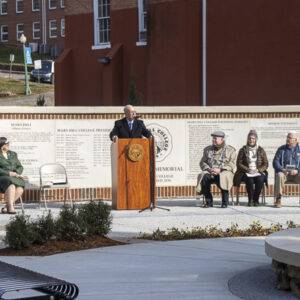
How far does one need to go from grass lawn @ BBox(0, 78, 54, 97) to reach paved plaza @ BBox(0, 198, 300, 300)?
43825 mm

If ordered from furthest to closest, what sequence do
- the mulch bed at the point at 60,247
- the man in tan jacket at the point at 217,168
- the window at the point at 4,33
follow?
the window at the point at 4,33 < the man in tan jacket at the point at 217,168 < the mulch bed at the point at 60,247

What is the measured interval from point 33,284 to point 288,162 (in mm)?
12854

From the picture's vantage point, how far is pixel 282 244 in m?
9.16

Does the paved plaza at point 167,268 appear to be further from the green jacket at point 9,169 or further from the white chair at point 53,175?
the white chair at point 53,175

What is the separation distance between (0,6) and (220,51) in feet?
197

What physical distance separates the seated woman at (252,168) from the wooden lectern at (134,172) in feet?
6.19

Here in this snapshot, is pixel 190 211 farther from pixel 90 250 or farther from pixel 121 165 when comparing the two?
pixel 90 250

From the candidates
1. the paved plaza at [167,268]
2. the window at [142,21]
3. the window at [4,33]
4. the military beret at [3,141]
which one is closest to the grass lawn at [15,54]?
the window at [4,33]

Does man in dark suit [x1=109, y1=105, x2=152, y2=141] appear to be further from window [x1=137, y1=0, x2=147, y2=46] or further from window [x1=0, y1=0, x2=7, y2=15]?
window [x1=0, y1=0, x2=7, y2=15]

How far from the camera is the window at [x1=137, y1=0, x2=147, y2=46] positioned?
110 feet

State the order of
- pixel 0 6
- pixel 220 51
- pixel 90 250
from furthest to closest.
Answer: pixel 0 6, pixel 220 51, pixel 90 250

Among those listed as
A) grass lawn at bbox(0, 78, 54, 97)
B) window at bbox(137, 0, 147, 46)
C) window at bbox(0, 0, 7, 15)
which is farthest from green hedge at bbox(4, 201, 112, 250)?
window at bbox(0, 0, 7, 15)

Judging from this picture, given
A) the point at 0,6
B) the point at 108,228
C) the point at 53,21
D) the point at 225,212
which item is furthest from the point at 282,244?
the point at 0,6

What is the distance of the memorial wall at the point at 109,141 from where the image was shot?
18.4m
